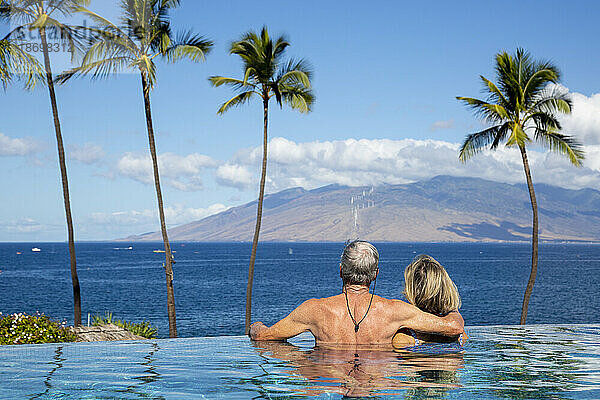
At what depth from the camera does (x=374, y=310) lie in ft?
20.2

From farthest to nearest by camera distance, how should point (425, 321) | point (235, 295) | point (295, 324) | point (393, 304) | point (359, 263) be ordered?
1. point (235, 295)
2. point (295, 324)
3. point (425, 321)
4. point (393, 304)
5. point (359, 263)

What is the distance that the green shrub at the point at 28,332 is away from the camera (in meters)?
14.1

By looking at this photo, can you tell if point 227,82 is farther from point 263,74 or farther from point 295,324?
point 295,324

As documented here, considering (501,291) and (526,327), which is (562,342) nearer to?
(526,327)

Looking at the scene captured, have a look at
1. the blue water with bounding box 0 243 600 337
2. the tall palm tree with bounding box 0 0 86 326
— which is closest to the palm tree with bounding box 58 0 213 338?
the tall palm tree with bounding box 0 0 86 326

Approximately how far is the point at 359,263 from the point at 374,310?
0.53 meters

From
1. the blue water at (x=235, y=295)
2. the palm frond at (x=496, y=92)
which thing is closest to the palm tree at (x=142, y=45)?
the palm frond at (x=496, y=92)

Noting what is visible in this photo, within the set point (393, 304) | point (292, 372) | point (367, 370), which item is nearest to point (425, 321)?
point (393, 304)

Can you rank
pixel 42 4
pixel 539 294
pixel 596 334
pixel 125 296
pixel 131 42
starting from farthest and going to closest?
pixel 539 294
pixel 125 296
pixel 131 42
pixel 42 4
pixel 596 334

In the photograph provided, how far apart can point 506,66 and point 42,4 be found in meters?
14.8

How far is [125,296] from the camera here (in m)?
77.4

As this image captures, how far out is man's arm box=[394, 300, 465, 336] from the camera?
6.19 meters

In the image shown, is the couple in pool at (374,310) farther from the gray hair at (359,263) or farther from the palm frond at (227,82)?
the palm frond at (227,82)

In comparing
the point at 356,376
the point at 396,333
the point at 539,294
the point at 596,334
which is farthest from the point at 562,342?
the point at 539,294
